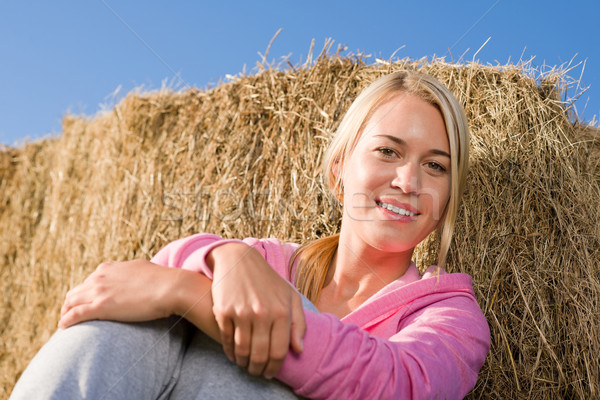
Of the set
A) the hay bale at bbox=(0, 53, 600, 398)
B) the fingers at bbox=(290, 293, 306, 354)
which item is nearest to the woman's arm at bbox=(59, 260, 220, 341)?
the fingers at bbox=(290, 293, 306, 354)

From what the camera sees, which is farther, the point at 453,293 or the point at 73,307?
the point at 453,293

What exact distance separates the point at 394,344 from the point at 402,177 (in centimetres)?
41

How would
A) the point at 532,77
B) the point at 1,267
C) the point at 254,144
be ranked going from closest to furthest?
the point at 532,77 → the point at 254,144 → the point at 1,267

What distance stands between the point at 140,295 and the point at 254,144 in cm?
120

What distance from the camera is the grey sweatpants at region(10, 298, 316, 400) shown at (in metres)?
0.70

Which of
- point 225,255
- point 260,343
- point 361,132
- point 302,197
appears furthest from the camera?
point 302,197

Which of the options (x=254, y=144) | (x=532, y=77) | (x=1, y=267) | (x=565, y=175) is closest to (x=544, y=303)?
(x=565, y=175)

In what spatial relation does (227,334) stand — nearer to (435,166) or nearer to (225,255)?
(225,255)

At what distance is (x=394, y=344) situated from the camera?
0.85 metres

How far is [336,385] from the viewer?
2.59 ft

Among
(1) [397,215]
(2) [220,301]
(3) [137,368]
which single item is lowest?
(3) [137,368]

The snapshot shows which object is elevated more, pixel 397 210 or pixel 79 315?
pixel 397 210

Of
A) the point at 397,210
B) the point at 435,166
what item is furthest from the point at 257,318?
the point at 435,166

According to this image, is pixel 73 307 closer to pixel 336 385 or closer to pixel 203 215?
pixel 336 385
